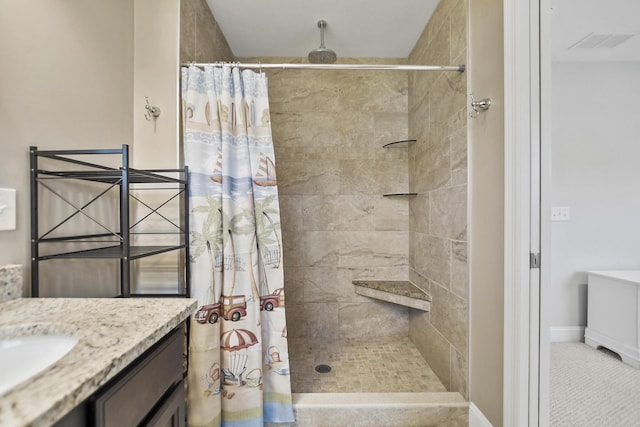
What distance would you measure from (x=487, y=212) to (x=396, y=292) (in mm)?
1014

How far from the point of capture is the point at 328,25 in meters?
1.96

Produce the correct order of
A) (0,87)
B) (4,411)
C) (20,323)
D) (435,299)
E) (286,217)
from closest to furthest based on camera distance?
(4,411)
(20,323)
(0,87)
(435,299)
(286,217)

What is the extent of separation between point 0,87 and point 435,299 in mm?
2205

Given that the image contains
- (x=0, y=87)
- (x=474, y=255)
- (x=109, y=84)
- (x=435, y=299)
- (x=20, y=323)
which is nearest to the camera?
(x=20, y=323)

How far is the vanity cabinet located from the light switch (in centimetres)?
61

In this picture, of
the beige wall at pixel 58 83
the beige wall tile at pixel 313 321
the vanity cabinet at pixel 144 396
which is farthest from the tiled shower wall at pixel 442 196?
the beige wall at pixel 58 83

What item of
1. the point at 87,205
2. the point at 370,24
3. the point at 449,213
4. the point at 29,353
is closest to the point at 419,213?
the point at 449,213

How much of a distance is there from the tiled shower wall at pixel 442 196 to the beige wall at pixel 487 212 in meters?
0.07

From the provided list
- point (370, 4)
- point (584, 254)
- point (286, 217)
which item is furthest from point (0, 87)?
point (584, 254)

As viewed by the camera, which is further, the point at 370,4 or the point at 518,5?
the point at 370,4

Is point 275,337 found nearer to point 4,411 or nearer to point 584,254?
point 4,411

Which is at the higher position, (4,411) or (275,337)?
(4,411)

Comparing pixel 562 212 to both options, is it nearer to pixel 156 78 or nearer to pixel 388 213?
pixel 388 213

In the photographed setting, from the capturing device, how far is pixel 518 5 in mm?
1040
